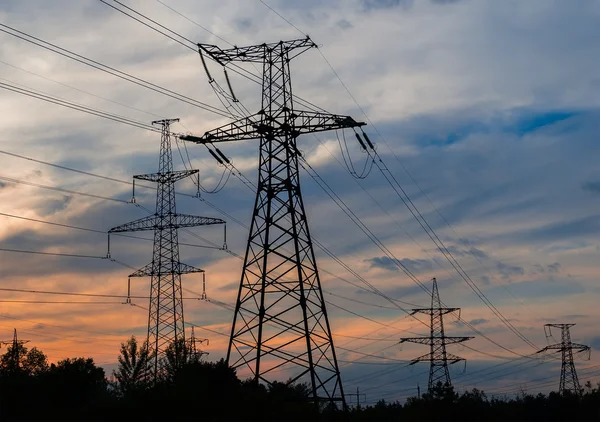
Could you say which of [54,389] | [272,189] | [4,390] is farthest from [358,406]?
[272,189]

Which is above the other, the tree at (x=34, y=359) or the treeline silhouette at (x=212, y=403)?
the tree at (x=34, y=359)

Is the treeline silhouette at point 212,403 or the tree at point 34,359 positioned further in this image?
the tree at point 34,359

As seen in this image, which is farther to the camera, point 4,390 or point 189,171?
point 189,171

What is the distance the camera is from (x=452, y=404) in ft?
226

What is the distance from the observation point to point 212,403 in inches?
1650

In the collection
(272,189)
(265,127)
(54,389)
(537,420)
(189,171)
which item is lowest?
(537,420)

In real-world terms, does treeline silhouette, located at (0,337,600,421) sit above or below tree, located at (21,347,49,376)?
below

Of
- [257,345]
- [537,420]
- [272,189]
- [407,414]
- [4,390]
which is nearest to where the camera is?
[257,345]

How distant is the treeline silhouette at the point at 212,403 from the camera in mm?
42031

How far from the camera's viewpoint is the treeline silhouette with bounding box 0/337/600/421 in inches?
1655

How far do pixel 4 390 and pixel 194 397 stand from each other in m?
21.1

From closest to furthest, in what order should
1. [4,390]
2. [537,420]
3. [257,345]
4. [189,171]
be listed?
[257,345] → [4,390] → [189,171] → [537,420]

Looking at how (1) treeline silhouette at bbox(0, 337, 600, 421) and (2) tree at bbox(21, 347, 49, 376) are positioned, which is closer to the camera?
(1) treeline silhouette at bbox(0, 337, 600, 421)

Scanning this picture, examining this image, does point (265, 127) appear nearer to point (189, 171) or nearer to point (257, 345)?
point (257, 345)
